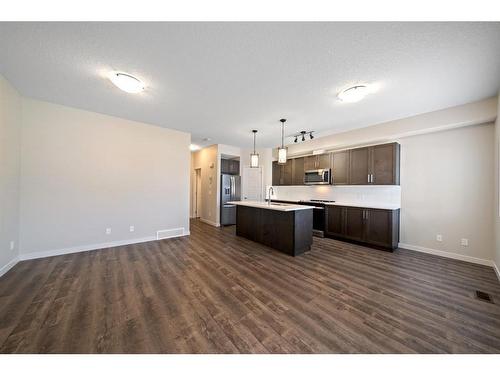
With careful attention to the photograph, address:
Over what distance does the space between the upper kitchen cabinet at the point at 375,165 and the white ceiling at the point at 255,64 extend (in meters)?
0.79

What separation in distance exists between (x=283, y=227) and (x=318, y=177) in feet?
7.32

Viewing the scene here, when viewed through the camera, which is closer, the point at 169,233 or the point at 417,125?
the point at 417,125

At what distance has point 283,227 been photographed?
3576 mm

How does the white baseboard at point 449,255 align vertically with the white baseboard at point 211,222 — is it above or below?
above

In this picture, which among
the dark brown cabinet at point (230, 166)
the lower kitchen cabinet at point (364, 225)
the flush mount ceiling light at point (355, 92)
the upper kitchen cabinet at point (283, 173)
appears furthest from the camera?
the dark brown cabinet at point (230, 166)

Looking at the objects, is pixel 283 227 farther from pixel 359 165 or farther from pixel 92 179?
pixel 92 179

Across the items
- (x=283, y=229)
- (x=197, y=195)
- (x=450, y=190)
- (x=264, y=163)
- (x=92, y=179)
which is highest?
(x=264, y=163)

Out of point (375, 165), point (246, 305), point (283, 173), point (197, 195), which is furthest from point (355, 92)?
point (197, 195)

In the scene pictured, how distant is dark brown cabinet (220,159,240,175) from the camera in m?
6.41

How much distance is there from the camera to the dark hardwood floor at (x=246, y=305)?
1459 mm

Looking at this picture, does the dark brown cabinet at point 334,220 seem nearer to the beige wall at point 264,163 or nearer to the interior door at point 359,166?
the interior door at point 359,166

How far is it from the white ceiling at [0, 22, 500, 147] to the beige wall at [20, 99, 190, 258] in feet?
1.58

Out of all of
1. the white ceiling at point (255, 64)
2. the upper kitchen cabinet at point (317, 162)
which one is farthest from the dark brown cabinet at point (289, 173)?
the white ceiling at point (255, 64)
